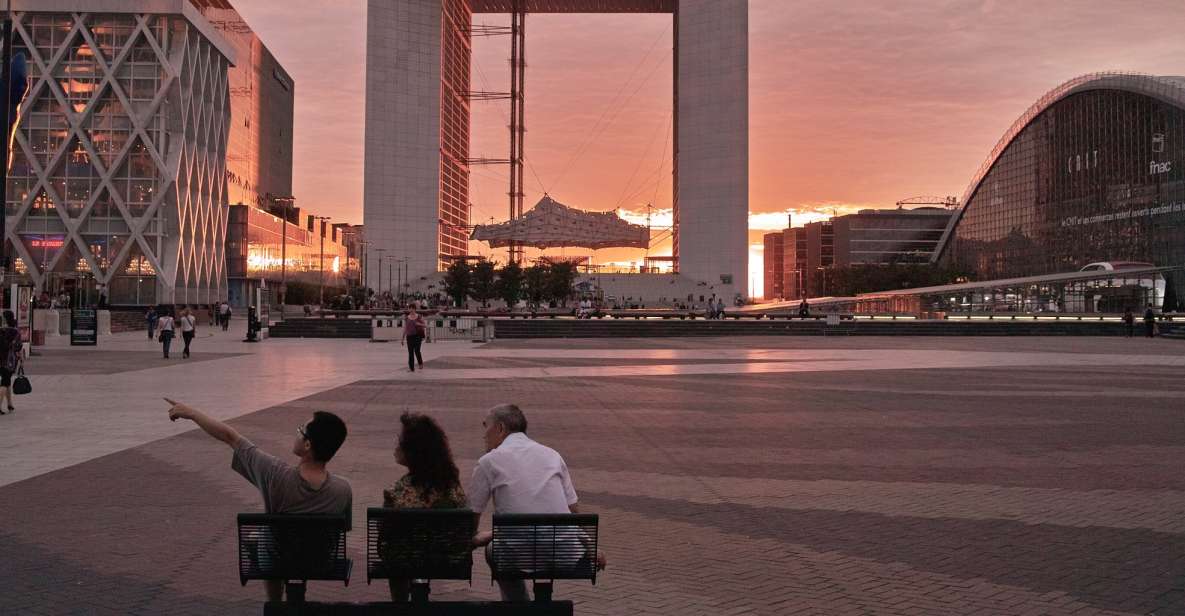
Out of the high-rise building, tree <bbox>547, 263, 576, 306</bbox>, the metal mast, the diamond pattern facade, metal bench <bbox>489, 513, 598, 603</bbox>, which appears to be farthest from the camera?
the high-rise building

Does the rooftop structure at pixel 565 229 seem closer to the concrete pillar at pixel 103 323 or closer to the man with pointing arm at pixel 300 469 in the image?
the concrete pillar at pixel 103 323

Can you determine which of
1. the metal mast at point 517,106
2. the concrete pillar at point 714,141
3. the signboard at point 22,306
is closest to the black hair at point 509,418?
the signboard at point 22,306

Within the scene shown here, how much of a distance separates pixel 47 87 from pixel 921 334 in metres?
62.4

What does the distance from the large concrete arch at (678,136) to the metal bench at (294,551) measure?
109359 mm

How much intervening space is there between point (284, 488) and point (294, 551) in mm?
321

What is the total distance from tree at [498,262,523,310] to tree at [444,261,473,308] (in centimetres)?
338

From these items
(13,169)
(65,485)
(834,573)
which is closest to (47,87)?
(13,169)

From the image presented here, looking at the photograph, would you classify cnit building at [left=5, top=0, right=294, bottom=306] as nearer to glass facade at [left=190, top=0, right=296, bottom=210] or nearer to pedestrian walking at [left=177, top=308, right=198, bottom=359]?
glass facade at [left=190, top=0, right=296, bottom=210]

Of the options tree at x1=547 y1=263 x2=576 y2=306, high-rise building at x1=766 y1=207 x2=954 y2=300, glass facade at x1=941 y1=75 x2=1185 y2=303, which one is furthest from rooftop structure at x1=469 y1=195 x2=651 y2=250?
high-rise building at x1=766 y1=207 x2=954 y2=300

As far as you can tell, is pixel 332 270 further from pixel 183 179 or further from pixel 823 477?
pixel 823 477

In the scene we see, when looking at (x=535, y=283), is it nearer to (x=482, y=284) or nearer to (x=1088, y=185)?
(x=482, y=284)

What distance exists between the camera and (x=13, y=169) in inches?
2739

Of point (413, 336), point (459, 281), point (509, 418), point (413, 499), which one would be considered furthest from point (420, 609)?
point (459, 281)

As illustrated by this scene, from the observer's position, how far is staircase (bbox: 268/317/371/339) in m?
48.5
